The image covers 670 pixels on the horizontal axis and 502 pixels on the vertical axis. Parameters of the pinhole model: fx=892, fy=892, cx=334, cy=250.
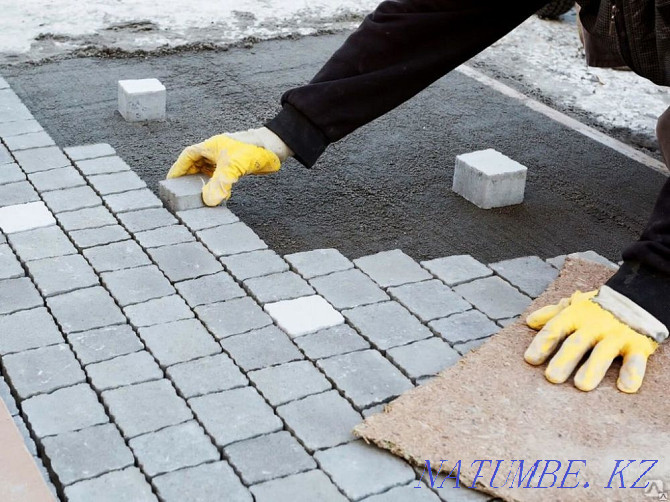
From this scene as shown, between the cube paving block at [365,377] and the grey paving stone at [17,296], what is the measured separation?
1032mm

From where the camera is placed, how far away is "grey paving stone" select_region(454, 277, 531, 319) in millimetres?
3166

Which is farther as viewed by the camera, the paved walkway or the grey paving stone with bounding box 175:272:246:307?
the grey paving stone with bounding box 175:272:246:307

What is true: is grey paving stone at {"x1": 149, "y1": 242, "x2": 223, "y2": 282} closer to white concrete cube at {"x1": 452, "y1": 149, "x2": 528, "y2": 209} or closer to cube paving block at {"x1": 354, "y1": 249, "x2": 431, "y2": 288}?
cube paving block at {"x1": 354, "y1": 249, "x2": 431, "y2": 288}

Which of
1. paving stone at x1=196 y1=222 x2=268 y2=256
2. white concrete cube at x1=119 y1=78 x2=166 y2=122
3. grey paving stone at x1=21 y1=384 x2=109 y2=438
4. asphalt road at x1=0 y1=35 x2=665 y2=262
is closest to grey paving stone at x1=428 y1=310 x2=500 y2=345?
asphalt road at x1=0 y1=35 x2=665 y2=262

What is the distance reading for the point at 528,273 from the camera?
135 inches

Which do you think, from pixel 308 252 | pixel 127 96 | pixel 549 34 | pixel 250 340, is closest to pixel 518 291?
pixel 308 252

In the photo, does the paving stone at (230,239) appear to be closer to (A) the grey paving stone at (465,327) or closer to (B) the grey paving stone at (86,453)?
(A) the grey paving stone at (465,327)

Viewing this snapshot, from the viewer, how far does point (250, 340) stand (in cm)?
291

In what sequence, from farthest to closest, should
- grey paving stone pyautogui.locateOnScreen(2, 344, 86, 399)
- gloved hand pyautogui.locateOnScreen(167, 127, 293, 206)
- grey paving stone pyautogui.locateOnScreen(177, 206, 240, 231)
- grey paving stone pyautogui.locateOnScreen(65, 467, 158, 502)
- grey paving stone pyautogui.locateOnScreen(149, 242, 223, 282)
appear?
gloved hand pyautogui.locateOnScreen(167, 127, 293, 206) < grey paving stone pyautogui.locateOnScreen(177, 206, 240, 231) < grey paving stone pyautogui.locateOnScreen(149, 242, 223, 282) < grey paving stone pyautogui.locateOnScreen(2, 344, 86, 399) < grey paving stone pyautogui.locateOnScreen(65, 467, 158, 502)

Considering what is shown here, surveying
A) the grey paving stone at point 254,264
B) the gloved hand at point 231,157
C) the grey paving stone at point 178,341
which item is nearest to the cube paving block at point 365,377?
the grey paving stone at point 178,341

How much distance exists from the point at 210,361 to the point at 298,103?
4.43 ft

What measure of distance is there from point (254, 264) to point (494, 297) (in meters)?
0.90

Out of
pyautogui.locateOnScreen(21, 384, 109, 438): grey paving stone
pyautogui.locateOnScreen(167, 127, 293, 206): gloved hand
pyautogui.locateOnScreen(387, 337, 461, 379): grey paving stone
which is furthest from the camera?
pyautogui.locateOnScreen(167, 127, 293, 206): gloved hand

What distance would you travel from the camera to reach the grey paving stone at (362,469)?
7.69 feet
